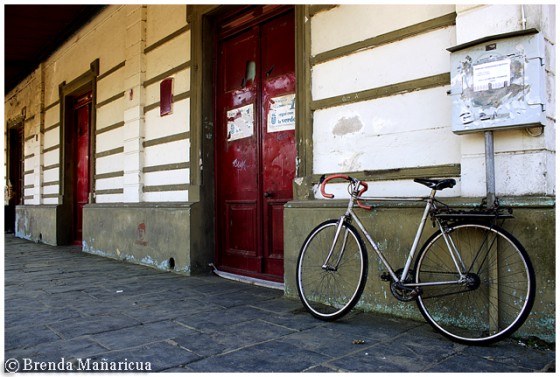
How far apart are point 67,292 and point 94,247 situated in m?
3.24

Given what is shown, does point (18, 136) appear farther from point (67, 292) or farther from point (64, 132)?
point (67, 292)

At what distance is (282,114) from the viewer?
495cm

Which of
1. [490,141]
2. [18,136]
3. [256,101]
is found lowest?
[490,141]

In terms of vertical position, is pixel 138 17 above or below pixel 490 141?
above

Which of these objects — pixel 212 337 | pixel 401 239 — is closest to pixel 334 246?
pixel 401 239

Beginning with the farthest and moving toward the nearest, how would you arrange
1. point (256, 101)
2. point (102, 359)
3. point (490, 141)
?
point (256, 101) < point (490, 141) < point (102, 359)

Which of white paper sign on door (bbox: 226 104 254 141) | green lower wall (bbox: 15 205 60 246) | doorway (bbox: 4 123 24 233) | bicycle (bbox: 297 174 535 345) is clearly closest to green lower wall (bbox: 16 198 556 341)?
bicycle (bbox: 297 174 535 345)

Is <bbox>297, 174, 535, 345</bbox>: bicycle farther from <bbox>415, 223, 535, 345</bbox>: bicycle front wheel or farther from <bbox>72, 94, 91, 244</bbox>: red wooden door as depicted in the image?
<bbox>72, 94, 91, 244</bbox>: red wooden door

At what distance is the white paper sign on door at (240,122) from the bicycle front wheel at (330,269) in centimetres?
186

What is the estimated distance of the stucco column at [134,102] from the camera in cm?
667

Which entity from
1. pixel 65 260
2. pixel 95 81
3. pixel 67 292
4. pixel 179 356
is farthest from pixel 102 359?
pixel 95 81

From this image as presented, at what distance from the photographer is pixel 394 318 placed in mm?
3467

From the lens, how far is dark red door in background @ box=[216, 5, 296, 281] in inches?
195

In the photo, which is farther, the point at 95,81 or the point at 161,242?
the point at 95,81
